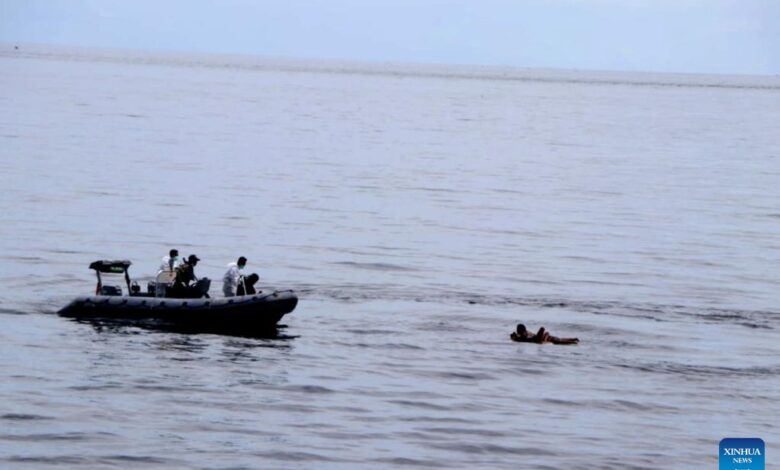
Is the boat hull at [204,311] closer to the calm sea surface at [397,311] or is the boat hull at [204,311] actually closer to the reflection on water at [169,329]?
the reflection on water at [169,329]

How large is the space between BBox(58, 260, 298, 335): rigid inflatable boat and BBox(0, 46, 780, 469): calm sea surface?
0.59m

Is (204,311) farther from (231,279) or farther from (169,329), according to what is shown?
(231,279)

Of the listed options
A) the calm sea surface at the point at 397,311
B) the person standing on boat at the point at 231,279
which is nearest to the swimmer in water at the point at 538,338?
the calm sea surface at the point at 397,311

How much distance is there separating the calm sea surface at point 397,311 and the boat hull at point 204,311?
60 cm

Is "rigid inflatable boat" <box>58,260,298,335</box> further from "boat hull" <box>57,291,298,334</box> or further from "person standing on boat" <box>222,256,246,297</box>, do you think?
"person standing on boat" <box>222,256,246,297</box>

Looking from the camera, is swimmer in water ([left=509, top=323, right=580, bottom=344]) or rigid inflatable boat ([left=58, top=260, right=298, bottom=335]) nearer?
rigid inflatable boat ([left=58, top=260, right=298, bottom=335])

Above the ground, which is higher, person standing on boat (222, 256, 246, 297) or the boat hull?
person standing on boat (222, 256, 246, 297)

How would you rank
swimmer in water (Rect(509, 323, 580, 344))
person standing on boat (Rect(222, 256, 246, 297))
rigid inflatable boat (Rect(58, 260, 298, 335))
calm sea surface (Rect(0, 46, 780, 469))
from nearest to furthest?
1. calm sea surface (Rect(0, 46, 780, 469))
2. rigid inflatable boat (Rect(58, 260, 298, 335))
3. swimmer in water (Rect(509, 323, 580, 344))
4. person standing on boat (Rect(222, 256, 246, 297))

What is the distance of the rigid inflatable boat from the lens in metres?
32.4

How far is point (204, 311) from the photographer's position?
32375mm

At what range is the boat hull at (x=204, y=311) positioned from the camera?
3238 cm

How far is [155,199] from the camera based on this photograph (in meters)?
59.8

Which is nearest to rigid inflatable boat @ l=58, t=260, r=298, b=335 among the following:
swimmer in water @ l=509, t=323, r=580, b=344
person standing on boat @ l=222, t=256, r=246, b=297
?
person standing on boat @ l=222, t=256, r=246, b=297

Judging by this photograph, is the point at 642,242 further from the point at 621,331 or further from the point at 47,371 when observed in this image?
the point at 47,371
